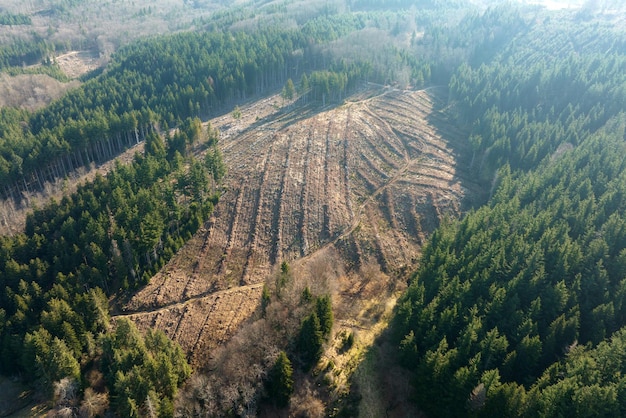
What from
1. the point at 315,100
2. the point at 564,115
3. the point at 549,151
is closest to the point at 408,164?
the point at 549,151

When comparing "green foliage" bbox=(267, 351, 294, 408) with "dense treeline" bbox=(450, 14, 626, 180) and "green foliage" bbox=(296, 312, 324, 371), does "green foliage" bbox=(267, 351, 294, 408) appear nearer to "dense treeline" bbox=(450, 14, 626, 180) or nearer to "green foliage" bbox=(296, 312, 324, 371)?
"green foliage" bbox=(296, 312, 324, 371)

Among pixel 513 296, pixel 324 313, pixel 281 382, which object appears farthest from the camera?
pixel 513 296

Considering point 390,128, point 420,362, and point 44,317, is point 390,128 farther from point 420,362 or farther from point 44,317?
point 44,317

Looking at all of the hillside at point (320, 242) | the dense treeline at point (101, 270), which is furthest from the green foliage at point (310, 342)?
the dense treeline at point (101, 270)

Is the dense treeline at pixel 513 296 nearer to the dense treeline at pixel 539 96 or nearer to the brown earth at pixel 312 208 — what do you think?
the brown earth at pixel 312 208

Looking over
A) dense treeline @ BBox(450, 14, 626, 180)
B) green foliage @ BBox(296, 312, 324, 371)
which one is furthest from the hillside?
dense treeline @ BBox(450, 14, 626, 180)

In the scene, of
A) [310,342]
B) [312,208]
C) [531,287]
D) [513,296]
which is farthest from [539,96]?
[310,342]

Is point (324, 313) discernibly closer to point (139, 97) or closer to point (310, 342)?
point (310, 342)
